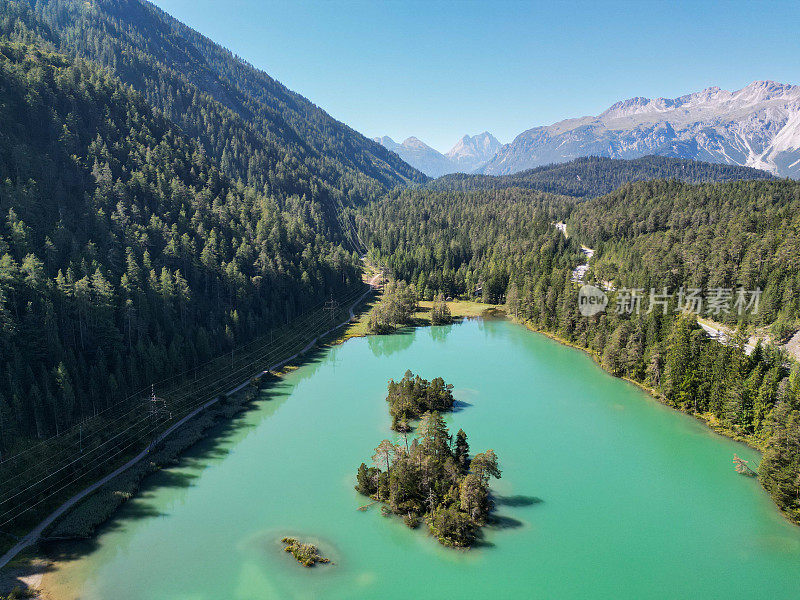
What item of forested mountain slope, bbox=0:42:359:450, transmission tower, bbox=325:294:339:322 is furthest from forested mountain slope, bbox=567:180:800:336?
forested mountain slope, bbox=0:42:359:450

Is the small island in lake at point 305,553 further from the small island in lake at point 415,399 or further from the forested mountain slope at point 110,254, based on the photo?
the forested mountain slope at point 110,254

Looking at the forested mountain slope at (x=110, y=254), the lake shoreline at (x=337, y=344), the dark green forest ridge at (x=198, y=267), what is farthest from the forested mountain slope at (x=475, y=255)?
the forested mountain slope at (x=110, y=254)

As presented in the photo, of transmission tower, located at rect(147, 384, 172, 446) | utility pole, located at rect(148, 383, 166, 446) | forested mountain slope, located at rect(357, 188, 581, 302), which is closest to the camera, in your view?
utility pole, located at rect(148, 383, 166, 446)

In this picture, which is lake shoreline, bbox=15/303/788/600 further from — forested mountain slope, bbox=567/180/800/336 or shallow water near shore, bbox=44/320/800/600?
forested mountain slope, bbox=567/180/800/336

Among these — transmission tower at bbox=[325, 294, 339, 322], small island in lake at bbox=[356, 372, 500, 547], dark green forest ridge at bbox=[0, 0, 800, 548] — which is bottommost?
small island in lake at bbox=[356, 372, 500, 547]

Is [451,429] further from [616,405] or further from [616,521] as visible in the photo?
[616,405]

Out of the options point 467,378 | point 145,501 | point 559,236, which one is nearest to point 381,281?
point 559,236

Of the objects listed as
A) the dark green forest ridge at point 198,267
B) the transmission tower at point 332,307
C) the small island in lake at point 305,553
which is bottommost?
the small island in lake at point 305,553
